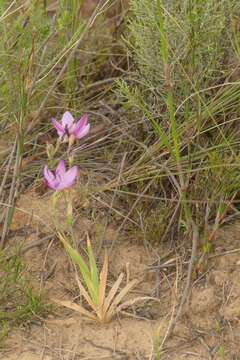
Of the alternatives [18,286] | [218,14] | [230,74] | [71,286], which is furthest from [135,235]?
[218,14]

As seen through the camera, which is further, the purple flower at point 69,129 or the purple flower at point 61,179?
the purple flower at point 69,129

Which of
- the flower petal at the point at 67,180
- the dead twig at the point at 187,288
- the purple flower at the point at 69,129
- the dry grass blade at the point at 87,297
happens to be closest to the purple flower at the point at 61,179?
the flower petal at the point at 67,180

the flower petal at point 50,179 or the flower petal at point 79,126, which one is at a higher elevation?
the flower petal at point 79,126

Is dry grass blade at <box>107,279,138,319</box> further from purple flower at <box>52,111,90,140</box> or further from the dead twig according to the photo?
purple flower at <box>52,111,90,140</box>

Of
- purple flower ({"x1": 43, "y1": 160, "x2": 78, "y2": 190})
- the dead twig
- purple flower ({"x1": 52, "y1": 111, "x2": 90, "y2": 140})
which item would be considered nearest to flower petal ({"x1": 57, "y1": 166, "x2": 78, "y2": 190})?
purple flower ({"x1": 43, "y1": 160, "x2": 78, "y2": 190})

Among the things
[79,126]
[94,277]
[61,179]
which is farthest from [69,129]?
[94,277]

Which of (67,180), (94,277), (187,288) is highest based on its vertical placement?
(67,180)

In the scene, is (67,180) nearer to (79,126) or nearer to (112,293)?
(79,126)

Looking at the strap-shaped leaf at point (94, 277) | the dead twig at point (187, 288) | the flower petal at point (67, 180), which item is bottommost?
the dead twig at point (187, 288)

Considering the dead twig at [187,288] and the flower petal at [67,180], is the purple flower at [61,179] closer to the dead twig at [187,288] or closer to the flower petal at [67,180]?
the flower petal at [67,180]

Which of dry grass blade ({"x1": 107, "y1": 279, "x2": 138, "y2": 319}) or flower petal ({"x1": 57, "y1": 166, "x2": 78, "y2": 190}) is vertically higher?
flower petal ({"x1": 57, "y1": 166, "x2": 78, "y2": 190})

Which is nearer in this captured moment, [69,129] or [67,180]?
[67,180]

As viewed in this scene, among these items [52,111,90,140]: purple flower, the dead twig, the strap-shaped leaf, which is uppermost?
[52,111,90,140]: purple flower
